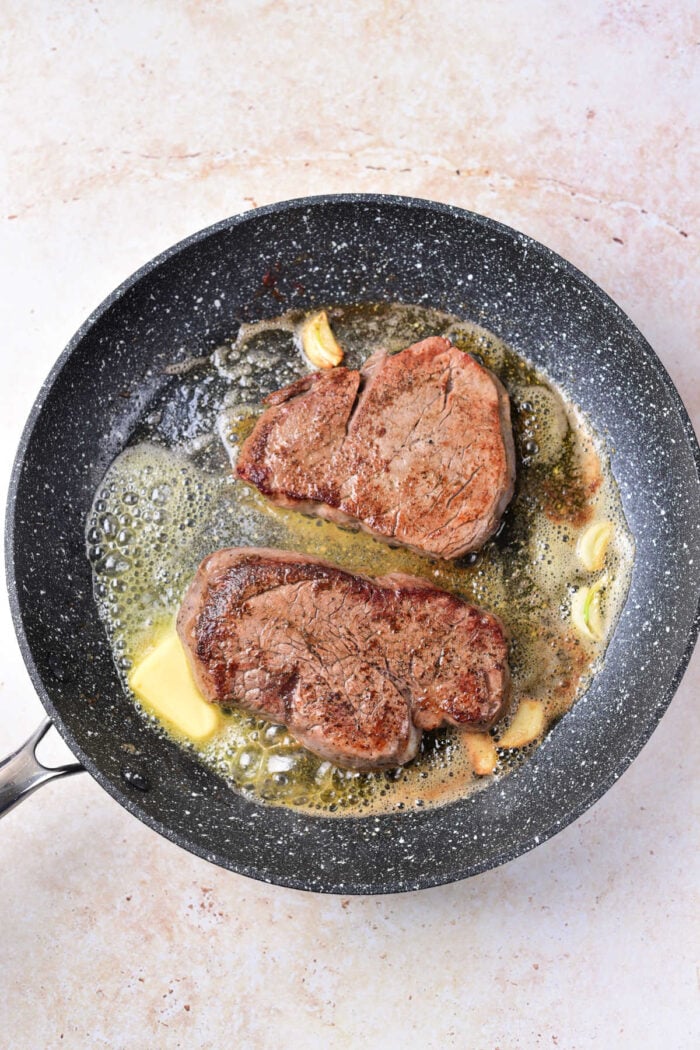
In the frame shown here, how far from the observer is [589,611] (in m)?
2.69

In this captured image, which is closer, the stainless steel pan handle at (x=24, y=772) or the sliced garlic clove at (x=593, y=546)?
the stainless steel pan handle at (x=24, y=772)

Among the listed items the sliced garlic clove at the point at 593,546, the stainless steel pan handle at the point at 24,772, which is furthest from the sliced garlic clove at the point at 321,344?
the stainless steel pan handle at the point at 24,772

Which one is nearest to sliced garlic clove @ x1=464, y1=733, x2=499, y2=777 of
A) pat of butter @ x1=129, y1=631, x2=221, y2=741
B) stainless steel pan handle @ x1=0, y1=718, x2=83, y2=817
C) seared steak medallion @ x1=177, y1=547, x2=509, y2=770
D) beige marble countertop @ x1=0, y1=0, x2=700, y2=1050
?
seared steak medallion @ x1=177, y1=547, x2=509, y2=770

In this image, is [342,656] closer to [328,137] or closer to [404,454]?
[404,454]

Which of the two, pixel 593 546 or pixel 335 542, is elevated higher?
pixel 335 542

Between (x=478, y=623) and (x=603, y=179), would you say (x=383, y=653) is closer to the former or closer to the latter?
(x=478, y=623)

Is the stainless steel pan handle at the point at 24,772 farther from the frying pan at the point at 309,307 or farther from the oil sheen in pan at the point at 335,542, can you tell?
the oil sheen in pan at the point at 335,542

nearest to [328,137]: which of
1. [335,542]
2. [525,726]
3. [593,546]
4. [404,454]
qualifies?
[404,454]

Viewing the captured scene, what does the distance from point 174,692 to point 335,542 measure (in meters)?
0.61

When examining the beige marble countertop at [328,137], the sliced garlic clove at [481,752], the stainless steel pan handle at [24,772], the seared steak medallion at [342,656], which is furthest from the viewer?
the beige marble countertop at [328,137]

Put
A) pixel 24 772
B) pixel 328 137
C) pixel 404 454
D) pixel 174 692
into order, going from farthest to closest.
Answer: pixel 328 137 → pixel 174 692 → pixel 404 454 → pixel 24 772

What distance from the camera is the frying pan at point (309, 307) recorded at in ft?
8.30

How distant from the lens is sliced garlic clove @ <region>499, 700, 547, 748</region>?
2.67 m

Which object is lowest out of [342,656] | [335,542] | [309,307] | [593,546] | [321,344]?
[593,546]
